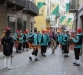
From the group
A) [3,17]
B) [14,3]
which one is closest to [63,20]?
[14,3]

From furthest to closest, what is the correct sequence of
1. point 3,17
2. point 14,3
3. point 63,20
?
1. point 63,20
2. point 14,3
3. point 3,17

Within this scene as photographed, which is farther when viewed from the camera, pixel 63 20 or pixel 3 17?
pixel 63 20

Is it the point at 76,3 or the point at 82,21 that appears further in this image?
the point at 76,3

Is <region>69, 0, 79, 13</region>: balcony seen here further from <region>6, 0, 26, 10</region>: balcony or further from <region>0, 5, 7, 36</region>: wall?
<region>0, 5, 7, 36</region>: wall

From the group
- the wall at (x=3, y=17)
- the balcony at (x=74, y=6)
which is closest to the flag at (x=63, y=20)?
the balcony at (x=74, y=6)

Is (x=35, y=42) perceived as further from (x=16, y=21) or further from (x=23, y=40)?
(x=16, y=21)

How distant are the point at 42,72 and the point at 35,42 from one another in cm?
410

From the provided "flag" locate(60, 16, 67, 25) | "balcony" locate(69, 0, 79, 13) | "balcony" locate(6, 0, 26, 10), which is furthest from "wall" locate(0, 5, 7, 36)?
"flag" locate(60, 16, 67, 25)

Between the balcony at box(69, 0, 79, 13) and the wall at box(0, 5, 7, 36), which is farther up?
the balcony at box(69, 0, 79, 13)

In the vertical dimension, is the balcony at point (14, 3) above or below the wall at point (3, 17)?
above

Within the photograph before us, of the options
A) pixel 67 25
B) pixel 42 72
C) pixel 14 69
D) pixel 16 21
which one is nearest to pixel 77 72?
pixel 42 72

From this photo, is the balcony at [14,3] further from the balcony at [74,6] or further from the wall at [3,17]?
the balcony at [74,6]

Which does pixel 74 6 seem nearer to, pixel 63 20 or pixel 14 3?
pixel 14 3

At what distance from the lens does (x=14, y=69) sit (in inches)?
477
